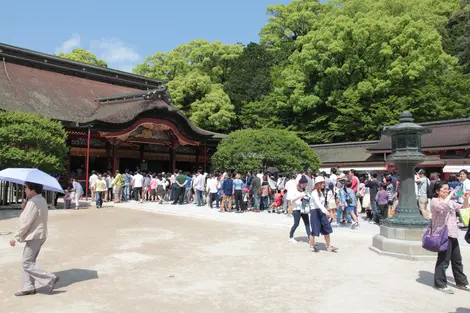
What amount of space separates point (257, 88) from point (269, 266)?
104 ft

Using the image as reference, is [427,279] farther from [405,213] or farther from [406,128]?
[406,128]

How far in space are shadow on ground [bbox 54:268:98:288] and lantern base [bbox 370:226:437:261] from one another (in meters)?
5.62

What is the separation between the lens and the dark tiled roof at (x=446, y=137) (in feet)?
74.4

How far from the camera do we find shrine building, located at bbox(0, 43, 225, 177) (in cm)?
2181

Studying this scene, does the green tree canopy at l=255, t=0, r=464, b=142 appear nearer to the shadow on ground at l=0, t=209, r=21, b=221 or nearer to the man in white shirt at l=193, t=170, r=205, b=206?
the man in white shirt at l=193, t=170, r=205, b=206

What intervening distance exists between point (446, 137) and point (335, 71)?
385 inches

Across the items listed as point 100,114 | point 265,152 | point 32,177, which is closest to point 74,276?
point 32,177

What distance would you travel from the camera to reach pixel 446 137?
2355 cm

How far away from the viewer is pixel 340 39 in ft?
98.6

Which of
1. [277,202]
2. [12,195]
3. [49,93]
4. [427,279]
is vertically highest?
[49,93]

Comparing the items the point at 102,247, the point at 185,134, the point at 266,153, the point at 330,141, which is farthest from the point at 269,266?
the point at 330,141

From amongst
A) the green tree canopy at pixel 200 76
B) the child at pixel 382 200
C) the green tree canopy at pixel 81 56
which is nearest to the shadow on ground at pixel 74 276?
the child at pixel 382 200

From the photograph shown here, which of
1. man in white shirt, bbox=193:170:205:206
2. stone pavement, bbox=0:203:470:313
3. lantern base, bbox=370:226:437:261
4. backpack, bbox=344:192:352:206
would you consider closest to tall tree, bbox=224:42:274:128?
man in white shirt, bbox=193:170:205:206

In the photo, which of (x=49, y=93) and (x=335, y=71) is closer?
(x=49, y=93)
